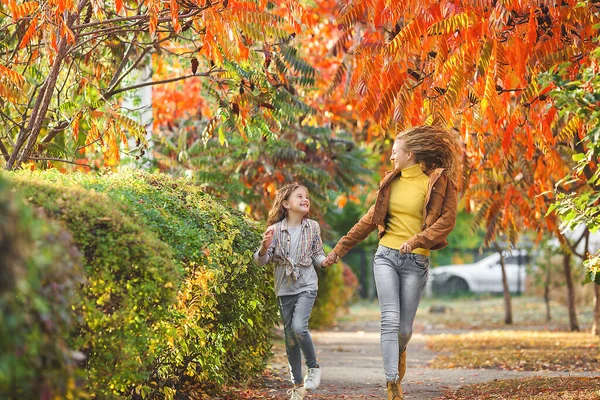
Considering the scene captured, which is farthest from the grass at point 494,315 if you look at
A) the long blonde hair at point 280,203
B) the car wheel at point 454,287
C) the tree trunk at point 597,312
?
the long blonde hair at point 280,203

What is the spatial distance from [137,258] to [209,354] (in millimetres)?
2139

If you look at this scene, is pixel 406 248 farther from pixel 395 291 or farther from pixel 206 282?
pixel 206 282

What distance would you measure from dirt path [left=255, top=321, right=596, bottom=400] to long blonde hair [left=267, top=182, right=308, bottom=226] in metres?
1.50

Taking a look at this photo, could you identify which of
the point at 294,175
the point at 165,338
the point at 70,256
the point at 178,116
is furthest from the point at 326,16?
the point at 70,256

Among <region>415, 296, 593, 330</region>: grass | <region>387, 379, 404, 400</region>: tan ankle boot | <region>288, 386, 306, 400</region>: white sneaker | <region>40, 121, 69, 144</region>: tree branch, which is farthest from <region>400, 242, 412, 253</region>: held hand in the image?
<region>415, 296, 593, 330</region>: grass

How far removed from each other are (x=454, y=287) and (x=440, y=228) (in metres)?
24.6

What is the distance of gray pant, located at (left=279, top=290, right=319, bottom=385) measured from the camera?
6.94 meters

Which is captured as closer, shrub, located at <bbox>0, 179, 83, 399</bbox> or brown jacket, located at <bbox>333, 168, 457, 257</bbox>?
shrub, located at <bbox>0, 179, 83, 399</bbox>

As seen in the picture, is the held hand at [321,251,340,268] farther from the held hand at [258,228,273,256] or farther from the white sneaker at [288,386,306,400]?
the white sneaker at [288,386,306,400]

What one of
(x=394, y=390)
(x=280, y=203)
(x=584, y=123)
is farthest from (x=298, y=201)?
(x=584, y=123)

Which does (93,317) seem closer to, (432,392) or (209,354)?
(209,354)

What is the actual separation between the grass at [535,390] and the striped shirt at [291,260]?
1.62 meters

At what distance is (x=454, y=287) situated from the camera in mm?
30750

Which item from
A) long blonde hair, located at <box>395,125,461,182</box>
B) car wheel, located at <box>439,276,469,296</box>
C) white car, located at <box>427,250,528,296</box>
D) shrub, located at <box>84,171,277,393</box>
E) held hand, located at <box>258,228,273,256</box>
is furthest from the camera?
car wheel, located at <box>439,276,469,296</box>
